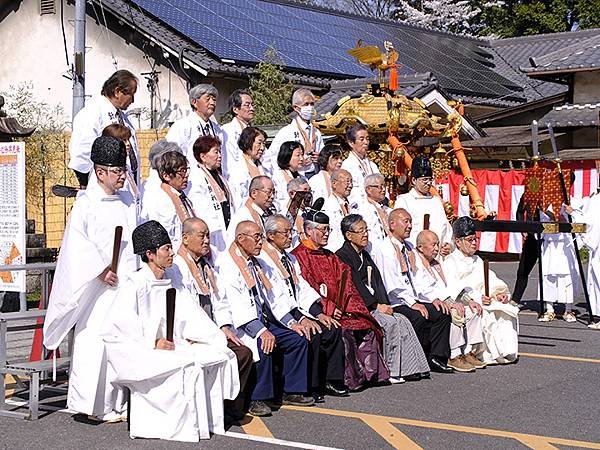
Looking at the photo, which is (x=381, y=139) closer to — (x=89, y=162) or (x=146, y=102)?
(x=89, y=162)

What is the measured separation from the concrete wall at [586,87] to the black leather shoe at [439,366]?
37.5 feet

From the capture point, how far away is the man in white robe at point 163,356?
620cm

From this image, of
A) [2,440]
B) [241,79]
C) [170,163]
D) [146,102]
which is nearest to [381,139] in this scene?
[170,163]

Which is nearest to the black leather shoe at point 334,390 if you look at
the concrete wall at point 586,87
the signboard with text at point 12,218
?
the signboard with text at point 12,218

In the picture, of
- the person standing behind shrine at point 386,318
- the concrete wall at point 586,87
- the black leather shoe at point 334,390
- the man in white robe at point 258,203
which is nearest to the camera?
the black leather shoe at point 334,390

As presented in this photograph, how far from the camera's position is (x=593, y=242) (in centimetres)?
1186

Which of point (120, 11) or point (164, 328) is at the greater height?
point (120, 11)

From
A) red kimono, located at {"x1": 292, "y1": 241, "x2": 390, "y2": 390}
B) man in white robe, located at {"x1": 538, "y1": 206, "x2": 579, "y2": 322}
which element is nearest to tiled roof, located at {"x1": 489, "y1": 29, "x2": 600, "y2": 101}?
man in white robe, located at {"x1": 538, "y1": 206, "x2": 579, "y2": 322}

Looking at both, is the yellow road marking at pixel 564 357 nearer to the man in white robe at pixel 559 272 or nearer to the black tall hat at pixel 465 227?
the black tall hat at pixel 465 227

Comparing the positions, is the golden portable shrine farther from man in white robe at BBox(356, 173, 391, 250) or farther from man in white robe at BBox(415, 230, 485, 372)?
man in white robe at BBox(415, 230, 485, 372)

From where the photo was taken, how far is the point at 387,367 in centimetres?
815

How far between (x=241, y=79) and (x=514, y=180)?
5889 mm

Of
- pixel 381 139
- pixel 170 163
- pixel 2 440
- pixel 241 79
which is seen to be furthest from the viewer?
pixel 241 79

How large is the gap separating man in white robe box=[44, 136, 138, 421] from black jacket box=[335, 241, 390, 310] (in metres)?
2.05
